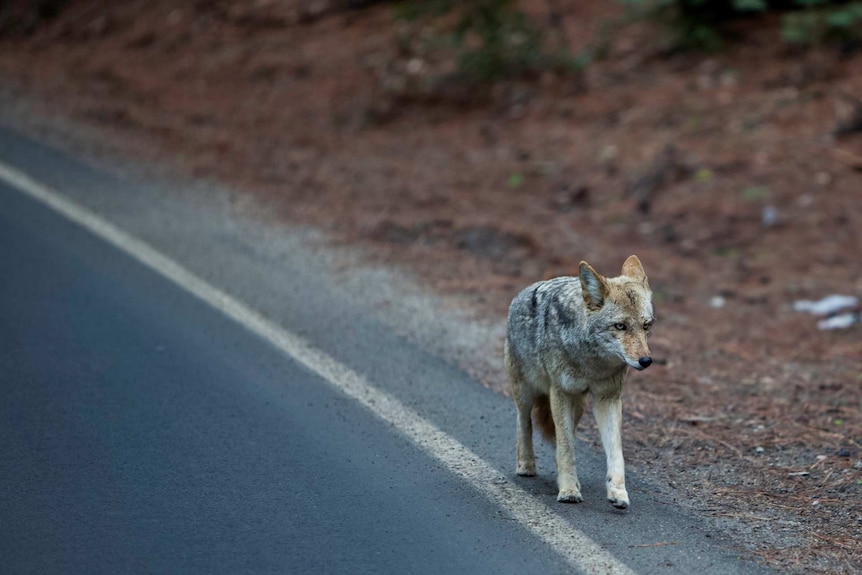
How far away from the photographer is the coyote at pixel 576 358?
531cm

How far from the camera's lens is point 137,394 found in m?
6.76

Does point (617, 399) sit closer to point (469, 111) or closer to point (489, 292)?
point (489, 292)

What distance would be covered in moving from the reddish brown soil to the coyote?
0.64 meters

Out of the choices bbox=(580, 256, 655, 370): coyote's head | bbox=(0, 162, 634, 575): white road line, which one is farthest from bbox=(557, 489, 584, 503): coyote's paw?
bbox=(580, 256, 655, 370): coyote's head

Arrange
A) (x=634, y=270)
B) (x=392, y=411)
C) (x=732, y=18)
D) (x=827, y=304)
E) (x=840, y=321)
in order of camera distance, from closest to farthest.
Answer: (x=634, y=270)
(x=392, y=411)
(x=840, y=321)
(x=827, y=304)
(x=732, y=18)

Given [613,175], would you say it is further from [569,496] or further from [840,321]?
[569,496]

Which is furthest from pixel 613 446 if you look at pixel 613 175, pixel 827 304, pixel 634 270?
pixel 613 175

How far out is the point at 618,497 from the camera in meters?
5.32

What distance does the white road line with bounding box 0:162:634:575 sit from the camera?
16.3 feet

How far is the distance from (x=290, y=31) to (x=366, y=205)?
22.7ft

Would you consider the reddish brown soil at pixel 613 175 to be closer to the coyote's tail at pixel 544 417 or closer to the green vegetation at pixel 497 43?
the green vegetation at pixel 497 43

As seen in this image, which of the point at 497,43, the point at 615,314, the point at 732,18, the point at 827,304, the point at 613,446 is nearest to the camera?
the point at 615,314

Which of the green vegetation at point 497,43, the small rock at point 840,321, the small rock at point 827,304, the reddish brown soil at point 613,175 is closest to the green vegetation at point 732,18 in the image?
the reddish brown soil at point 613,175

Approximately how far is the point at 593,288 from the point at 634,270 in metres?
0.43
